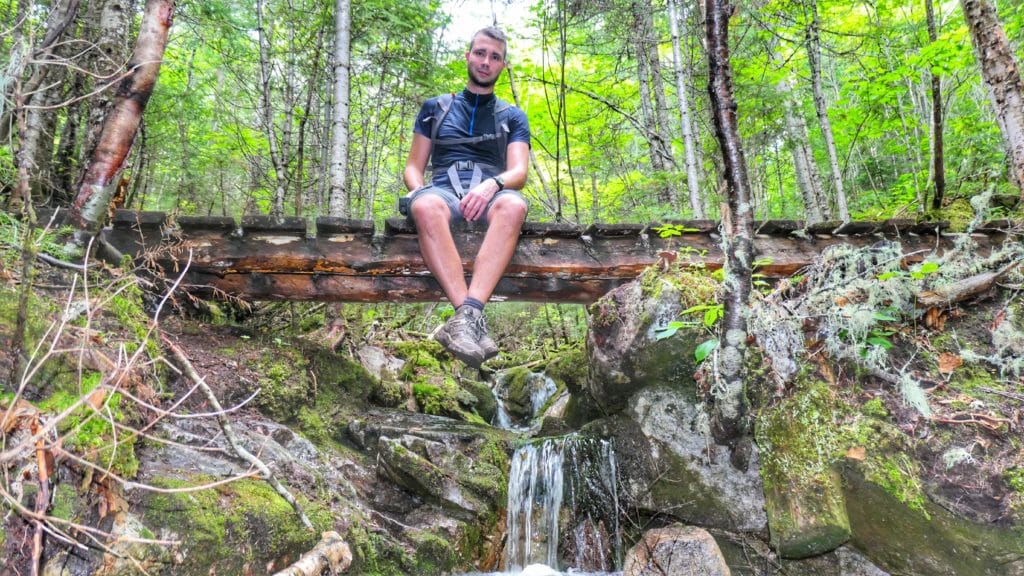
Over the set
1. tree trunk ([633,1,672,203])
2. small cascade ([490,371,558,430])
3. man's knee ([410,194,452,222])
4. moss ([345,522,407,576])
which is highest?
tree trunk ([633,1,672,203])

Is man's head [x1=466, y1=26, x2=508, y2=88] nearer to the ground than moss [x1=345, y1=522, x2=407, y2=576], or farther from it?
farther from it

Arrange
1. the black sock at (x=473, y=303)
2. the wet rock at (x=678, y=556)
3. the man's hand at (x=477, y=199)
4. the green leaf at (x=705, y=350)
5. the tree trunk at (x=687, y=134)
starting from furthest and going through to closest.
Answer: the tree trunk at (x=687, y=134), the man's hand at (x=477, y=199), the black sock at (x=473, y=303), the green leaf at (x=705, y=350), the wet rock at (x=678, y=556)

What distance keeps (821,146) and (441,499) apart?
15.4 m

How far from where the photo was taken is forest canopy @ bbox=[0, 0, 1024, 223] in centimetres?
554

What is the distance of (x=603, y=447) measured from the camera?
4.42 metres

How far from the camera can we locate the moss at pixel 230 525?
7.70 feet

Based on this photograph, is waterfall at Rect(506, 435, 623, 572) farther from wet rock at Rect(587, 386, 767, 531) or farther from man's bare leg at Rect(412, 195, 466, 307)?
man's bare leg at Rect(412, 195, 466, 307)

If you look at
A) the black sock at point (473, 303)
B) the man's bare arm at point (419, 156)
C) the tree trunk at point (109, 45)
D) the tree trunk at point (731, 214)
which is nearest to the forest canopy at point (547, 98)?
the tree trunk at point (109, 45)

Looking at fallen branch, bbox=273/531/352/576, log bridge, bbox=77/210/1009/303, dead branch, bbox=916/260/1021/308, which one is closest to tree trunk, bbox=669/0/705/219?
log bridge, bbox=77/210/1009/303

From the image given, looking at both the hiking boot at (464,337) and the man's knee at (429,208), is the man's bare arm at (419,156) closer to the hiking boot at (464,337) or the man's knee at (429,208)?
the man's knee at (429,208)

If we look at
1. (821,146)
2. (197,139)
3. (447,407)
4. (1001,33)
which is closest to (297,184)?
(197,139)

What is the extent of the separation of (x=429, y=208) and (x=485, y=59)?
54.3 inches

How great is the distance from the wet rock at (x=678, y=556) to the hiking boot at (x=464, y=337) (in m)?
1.52

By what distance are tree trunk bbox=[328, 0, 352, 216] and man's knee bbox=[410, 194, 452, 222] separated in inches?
104
